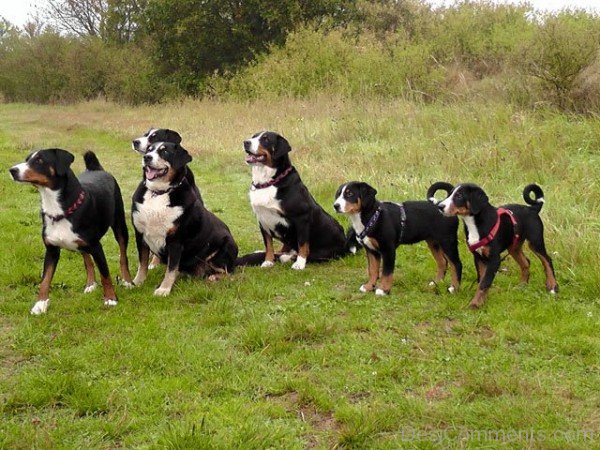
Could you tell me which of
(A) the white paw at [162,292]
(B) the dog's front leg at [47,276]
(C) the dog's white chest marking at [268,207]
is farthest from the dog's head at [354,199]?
(B) the dog's front leg at [47,276]

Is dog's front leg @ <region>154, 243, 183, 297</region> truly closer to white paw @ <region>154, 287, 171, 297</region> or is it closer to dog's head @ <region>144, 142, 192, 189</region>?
white paw @ <region>154, 287, 171, 297</region>

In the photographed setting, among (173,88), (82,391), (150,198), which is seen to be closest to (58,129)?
(173,88)

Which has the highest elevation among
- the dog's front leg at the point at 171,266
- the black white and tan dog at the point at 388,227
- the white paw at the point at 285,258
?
the black white and tan dog at the point at 388,227

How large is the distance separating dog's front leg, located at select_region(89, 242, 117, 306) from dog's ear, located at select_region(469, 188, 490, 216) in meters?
3.05

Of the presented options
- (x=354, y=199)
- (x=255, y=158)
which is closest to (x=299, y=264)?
(x=255, y=158)

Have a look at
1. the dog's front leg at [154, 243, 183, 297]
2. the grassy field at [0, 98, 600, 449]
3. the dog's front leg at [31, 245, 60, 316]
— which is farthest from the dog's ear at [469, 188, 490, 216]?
the dog's front leg at [31, 245, 60, 316]

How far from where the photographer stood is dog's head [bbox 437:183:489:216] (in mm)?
4828

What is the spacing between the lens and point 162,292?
17.6ft

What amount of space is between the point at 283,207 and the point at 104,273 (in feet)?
6.60

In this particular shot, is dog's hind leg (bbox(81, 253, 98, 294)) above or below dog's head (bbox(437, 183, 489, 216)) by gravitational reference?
below

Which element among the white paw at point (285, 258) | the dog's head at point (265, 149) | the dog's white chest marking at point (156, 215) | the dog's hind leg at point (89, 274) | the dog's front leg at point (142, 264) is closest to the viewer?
the dog's white chest marking at point (156, 215)

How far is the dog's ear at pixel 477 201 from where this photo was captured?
190 inches

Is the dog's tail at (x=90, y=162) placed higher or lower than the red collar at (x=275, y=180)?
higher

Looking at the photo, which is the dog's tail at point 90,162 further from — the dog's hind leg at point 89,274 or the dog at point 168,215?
the dog's hind leg at point 89,274
